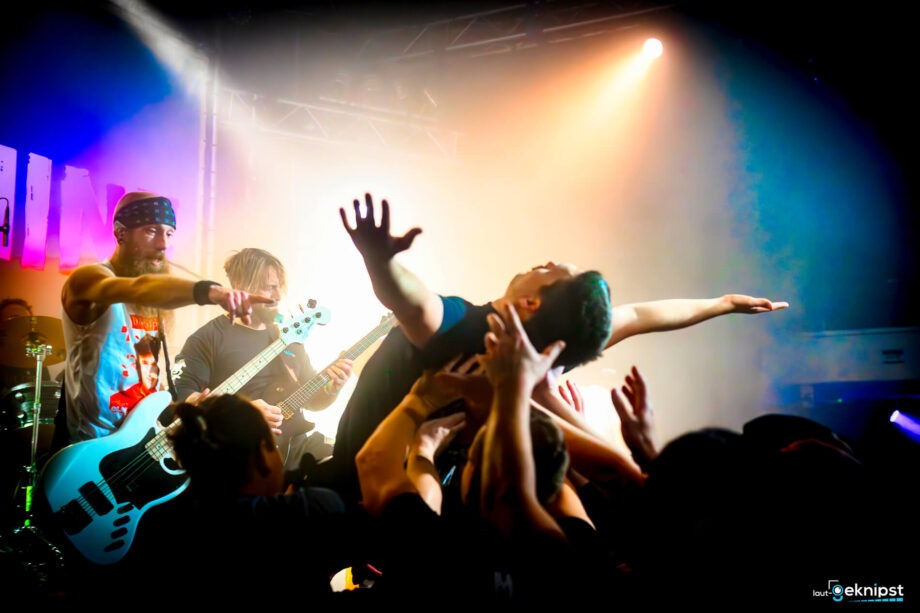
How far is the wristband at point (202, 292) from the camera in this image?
256 cm

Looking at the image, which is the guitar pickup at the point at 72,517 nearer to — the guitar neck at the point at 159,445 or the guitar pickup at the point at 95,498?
the guitar pickup at the point at 95,498

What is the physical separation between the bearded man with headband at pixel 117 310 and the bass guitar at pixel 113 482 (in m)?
0.12

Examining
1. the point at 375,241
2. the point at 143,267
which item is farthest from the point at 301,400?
the point at 375,241

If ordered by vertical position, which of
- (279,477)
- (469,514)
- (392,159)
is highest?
(392,159)

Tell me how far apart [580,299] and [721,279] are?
600cm

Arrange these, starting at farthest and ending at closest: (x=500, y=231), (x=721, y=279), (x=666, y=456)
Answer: (x=721, y=279) → (x=500, y=231) → (x=666, y=456)

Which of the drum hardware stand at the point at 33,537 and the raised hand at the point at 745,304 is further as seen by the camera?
the drum hardware stand at the point at 33,537

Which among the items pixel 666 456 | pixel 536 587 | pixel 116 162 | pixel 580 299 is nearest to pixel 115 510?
pixel 536 587

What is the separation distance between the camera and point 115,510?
293 centimetres

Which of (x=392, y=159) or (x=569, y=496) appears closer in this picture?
(x=569, y=496)

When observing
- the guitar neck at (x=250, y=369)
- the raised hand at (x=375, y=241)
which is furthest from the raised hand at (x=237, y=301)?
the guitar neck at (x=250, y=369)

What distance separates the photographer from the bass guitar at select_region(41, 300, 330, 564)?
9.25ft

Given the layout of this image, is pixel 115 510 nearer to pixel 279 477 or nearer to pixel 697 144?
pixel 279 477

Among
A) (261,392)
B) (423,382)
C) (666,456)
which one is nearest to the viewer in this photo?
(666,456)
